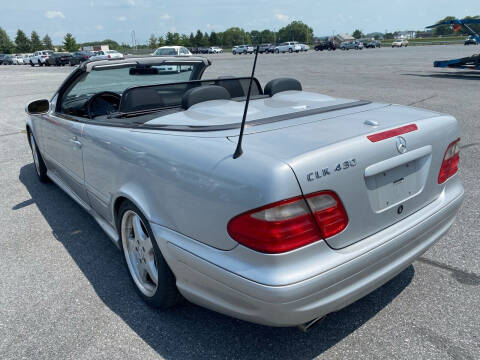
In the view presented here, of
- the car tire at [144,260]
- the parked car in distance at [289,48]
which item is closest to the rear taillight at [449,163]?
the car tire at [144,260]

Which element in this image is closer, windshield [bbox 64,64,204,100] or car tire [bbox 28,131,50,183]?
windshield [bbox 64,64,204,100]

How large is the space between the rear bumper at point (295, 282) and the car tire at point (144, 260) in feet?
0.53

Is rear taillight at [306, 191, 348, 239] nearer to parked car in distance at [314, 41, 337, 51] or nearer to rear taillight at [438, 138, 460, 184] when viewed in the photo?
rear taillight at [438, 138, 460, 184]

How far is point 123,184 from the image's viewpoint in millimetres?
2715

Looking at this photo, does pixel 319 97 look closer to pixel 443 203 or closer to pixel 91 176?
pixel 443 203

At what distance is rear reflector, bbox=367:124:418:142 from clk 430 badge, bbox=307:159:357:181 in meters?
0.20

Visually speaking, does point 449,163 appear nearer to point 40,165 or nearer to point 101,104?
point 101,104

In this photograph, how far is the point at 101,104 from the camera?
3916 millimetres

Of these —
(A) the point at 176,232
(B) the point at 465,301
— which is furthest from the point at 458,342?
(A) the point at 176,232

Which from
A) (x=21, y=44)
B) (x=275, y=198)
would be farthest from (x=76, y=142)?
(x=21, y=44)

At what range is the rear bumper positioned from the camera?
184 centimetres

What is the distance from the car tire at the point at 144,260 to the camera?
248cm

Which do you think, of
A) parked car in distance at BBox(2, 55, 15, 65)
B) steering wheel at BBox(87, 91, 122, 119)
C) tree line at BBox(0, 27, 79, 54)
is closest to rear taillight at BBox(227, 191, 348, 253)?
steering wheel at BBox(87, 91, 122, 119)

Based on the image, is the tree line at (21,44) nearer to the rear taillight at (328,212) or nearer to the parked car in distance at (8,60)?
the parked car in distance at (8,60)
